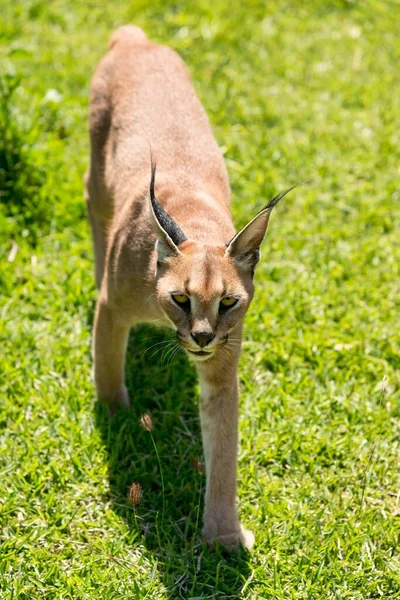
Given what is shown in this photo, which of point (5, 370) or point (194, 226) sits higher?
point (194, 226)

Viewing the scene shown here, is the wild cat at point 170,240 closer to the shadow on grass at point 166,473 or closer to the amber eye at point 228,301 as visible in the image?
the amber eye at point 228,301

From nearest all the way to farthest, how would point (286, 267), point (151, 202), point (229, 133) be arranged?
1. point (151, 202)
2. point (286, 267)
3. point (229, 133)

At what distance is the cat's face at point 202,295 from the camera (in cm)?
388

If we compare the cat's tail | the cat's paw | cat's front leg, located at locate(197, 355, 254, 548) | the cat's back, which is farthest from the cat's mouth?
the cat's tail

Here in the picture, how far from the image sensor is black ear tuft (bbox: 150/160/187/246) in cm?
396

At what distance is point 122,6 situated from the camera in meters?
8.74

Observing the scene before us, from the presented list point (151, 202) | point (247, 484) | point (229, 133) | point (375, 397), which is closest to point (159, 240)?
point (151, 202)

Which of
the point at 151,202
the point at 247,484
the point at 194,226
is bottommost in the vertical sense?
the point at 247,484

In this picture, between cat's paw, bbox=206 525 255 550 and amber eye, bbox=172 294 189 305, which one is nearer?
amber eye, bbox=172 294 189 305

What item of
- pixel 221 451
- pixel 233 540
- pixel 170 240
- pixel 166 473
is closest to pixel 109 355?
pixel 166 473

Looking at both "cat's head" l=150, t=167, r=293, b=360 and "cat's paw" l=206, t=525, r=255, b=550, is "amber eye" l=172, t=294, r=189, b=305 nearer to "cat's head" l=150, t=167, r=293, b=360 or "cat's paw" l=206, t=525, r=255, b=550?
"cat's head" l=150, t=167, r=293, b=360

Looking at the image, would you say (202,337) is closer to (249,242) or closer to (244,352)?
(249,242)

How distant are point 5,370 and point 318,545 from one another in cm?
202

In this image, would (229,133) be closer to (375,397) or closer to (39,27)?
(39,27)
